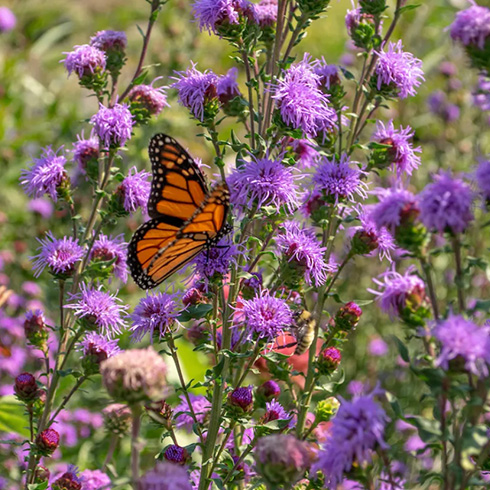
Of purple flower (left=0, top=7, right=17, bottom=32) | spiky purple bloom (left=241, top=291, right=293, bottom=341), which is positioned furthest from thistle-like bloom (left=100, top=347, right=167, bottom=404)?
purple flower (left=0, top=7, right=17, bottom=32)

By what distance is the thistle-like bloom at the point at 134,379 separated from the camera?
68.8 inches

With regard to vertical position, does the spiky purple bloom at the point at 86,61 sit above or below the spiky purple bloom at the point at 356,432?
above

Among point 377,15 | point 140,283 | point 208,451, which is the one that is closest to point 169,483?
point 208,451

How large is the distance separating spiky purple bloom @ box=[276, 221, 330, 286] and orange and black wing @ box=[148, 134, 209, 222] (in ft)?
1.30

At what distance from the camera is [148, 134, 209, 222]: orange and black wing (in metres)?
2.72

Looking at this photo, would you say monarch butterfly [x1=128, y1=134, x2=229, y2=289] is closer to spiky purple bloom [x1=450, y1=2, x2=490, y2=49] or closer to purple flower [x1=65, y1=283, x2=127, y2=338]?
purple flower [x1=65, y1=283, x2=127, y2=338]

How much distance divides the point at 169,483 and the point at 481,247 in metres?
4.29

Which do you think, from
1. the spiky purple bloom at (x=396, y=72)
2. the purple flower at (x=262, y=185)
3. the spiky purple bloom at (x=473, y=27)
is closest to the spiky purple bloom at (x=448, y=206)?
the spiky purple bloom at (x=473, y=27)

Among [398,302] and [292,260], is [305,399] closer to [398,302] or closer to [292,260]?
[292,260]

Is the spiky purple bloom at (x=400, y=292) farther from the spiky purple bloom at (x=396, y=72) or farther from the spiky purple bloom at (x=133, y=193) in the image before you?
the spiky purple bloom at (x=133, y=193)

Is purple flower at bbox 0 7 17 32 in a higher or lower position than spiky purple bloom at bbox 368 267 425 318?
higher

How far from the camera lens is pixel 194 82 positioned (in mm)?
2807

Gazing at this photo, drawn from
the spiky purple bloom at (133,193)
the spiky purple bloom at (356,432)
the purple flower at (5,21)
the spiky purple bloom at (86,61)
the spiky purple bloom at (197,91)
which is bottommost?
the spiky purple bloom at (356,432)

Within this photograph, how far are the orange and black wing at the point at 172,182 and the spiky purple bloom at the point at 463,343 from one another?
1259 millimetres
